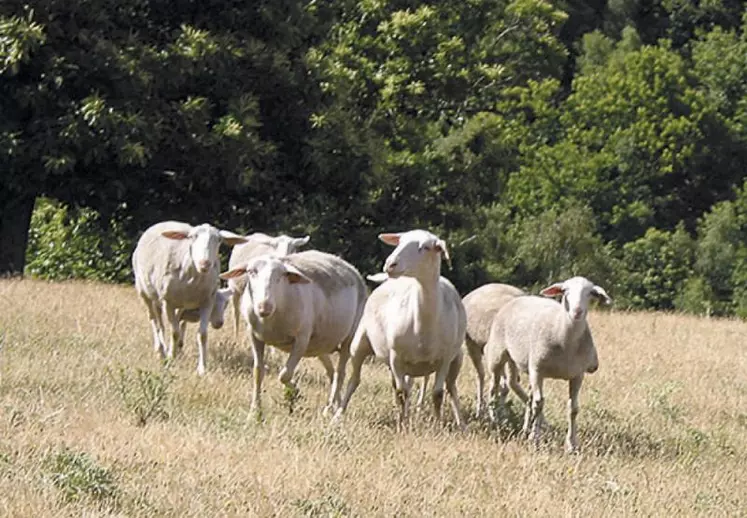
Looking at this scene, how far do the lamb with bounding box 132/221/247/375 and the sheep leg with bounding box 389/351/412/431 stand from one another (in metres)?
2.72

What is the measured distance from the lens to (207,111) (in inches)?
1093

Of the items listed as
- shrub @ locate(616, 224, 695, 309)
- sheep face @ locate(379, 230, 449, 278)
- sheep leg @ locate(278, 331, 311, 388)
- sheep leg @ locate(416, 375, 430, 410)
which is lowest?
shrub @ locate(616, 224, 695, 309)

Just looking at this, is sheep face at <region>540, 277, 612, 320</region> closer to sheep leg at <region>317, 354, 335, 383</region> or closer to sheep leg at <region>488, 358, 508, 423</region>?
sheep leg at <region>488, 358, 508, 423</region>

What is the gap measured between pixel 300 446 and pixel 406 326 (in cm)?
214

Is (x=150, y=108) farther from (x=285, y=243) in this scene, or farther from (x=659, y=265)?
(x=659, y=265)

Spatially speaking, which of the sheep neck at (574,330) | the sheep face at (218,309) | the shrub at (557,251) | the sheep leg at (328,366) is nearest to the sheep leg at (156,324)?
the sheep face at (218,309)

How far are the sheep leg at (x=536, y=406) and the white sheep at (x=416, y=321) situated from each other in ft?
2.11

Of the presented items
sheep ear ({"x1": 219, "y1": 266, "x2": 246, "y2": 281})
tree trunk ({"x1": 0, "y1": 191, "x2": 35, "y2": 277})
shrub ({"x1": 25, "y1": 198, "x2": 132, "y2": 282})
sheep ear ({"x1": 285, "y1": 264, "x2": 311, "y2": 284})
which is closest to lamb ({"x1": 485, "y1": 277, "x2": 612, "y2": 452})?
sheep ear ({"x1": 285, "y1": 264, "x2": 311, "y2": 284})

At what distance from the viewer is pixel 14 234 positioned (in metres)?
29.0

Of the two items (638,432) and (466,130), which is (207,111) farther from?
→ (638,432)

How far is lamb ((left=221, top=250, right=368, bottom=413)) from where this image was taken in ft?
46.9

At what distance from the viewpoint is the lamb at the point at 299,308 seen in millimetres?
14297

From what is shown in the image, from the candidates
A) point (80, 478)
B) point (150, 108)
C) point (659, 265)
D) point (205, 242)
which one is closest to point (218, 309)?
point (205, 242)

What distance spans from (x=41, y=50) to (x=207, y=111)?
284 cm
